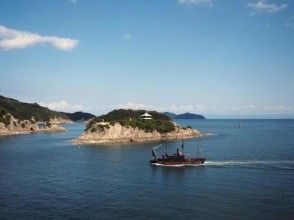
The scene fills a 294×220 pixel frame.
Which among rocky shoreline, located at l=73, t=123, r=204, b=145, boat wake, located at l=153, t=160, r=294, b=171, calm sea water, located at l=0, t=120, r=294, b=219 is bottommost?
calm sea water, located at l=0, t=120, r=294, b=219

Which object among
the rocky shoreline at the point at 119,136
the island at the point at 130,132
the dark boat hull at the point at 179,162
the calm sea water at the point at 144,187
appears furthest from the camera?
the island at the point at 130,132

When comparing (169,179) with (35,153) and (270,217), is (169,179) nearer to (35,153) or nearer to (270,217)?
(270,217)

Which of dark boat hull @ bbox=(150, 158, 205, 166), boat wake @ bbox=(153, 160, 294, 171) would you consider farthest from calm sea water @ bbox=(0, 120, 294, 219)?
dark boat hull @ bbox=(150, 158, 205, 166)

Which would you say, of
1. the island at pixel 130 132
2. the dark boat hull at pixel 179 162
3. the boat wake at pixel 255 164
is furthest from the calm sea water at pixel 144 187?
the island at pixel 130 132

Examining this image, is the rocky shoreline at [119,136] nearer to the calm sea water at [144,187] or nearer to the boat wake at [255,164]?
the calm sea water at [144,187]

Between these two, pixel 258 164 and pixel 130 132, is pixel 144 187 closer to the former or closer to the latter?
pixel 258 164

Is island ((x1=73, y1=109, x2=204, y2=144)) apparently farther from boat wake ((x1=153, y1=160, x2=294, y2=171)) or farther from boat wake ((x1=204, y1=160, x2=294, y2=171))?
boat wake ((x1=204, y1=160, x2=294, y2=171))

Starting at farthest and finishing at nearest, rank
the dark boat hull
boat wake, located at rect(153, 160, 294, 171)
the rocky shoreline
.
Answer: the rocky shoreline < the dark boat hull < boat wake, located at rect(153, 160, 294, 171)

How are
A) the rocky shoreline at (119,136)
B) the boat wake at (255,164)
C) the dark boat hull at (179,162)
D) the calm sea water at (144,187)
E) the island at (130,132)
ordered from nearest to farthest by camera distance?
the calm sea water at (144,187) → the boat wake at (255,164) → the dark boat hull at (179,162) → the rocky shoreline at (119,136) → the island at (130,132)
